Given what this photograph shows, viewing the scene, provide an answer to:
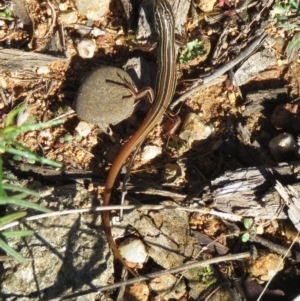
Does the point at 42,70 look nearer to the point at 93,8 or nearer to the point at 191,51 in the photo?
the point at 93,8

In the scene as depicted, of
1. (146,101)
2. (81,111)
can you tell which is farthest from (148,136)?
(81,111)

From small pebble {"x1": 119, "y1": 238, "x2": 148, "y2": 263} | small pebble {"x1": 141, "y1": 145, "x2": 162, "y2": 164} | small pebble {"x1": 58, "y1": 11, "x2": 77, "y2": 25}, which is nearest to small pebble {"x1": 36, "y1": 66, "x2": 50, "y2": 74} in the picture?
small pebble {"x1": 58, "y1": 11, "x2": 77, "y2": 25}

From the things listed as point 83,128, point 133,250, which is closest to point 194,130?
point 83,128

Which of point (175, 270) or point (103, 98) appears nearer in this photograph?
point (175, 270)

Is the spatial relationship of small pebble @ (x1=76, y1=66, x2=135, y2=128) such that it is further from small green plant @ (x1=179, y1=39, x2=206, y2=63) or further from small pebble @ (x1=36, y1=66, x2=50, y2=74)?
small green plant @ (x1=179, y1=39, x2=206, y2=63)

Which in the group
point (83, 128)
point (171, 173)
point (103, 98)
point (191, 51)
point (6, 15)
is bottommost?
point (171, 173)

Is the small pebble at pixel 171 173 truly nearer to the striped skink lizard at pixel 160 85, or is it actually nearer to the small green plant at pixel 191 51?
the striped skink lizard at pixel 160 85
